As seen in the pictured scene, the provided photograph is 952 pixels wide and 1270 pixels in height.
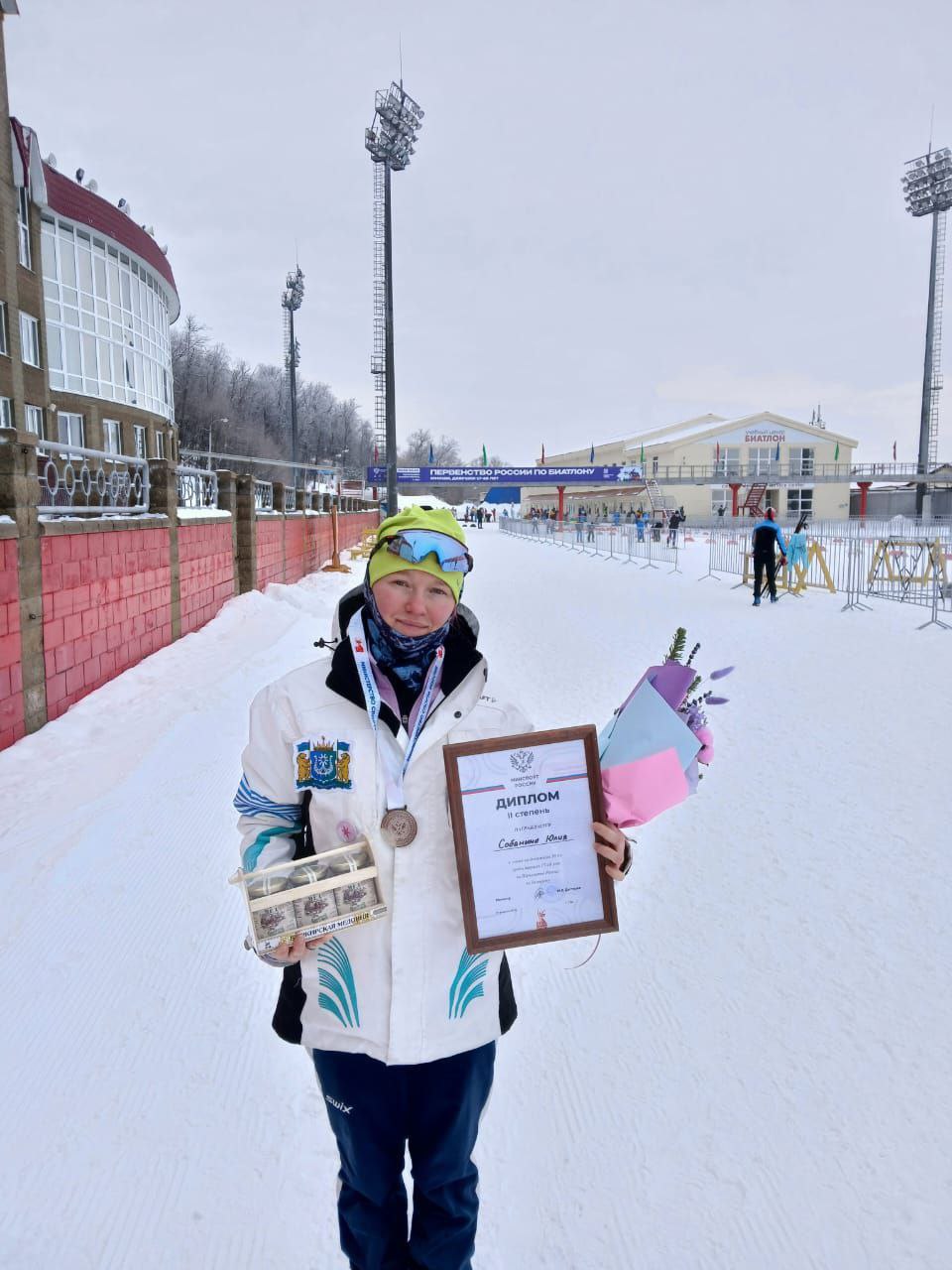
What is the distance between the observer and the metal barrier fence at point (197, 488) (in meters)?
12.8

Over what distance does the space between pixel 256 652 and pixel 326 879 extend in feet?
29.0

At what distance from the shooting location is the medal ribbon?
1850 millimetres

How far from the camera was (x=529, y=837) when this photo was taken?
1.81 metres

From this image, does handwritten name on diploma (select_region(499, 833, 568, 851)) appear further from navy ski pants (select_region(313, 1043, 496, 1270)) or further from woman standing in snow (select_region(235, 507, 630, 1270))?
navy ski pants (select_region(313, 1043, 496, 1270))

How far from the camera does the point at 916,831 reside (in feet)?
16.4

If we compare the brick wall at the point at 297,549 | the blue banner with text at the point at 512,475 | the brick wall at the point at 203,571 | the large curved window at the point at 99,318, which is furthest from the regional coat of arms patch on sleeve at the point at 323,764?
the blue banner with text at the point at 512,475

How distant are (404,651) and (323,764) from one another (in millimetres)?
310

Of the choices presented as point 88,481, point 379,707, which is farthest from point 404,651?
point 88,481

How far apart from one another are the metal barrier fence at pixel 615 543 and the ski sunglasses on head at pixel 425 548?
2326 centimetres

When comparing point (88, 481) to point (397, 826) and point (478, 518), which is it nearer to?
point (397, 826)

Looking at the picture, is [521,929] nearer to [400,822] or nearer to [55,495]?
[400,822]

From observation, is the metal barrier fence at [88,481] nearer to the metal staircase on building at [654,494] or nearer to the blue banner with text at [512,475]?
the blue banner with text at [512,475]

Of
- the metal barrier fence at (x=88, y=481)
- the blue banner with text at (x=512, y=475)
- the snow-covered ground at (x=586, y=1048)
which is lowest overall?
the snow-covered ground at (x=586, y=1048)

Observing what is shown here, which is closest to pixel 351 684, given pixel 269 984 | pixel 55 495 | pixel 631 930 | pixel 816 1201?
pixel 816 1201
